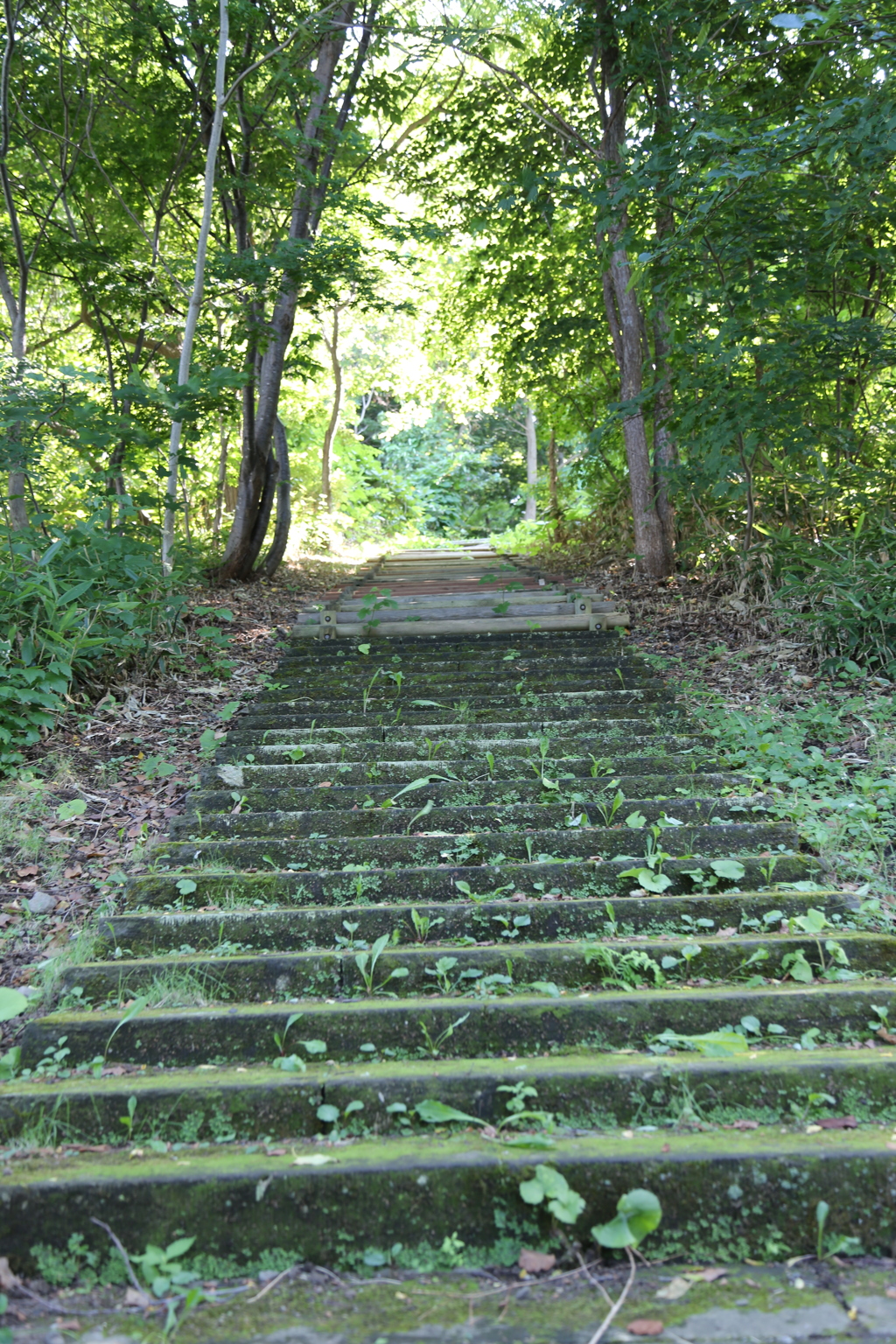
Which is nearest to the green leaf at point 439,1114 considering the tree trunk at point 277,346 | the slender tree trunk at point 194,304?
the slender tree trunk at point 194,304

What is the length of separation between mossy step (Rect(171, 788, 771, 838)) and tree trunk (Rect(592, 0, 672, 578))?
4.90 meters

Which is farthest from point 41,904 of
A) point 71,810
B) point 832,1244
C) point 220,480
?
point 220,480

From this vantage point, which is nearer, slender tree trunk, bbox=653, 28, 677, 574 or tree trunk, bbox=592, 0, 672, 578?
slender tree trunk, bbox=653, 28, 677, 574

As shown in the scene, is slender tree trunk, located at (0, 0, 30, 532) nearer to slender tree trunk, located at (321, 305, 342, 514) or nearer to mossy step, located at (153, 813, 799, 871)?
mossy step, located at (153, 813, 799, 871)

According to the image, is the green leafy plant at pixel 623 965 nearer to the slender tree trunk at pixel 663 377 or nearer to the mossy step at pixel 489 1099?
the mossy step at pixel 489 1099

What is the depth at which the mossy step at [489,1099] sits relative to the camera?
2.16 meters

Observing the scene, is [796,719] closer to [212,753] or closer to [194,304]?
[212,753]

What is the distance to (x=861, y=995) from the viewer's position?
253cm

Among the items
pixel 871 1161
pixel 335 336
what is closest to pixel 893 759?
pixel 871 1161

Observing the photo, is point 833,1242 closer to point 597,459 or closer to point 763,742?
point 763,742

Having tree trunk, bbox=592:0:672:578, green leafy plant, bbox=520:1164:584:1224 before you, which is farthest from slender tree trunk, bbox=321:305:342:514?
green leafy plant, bbox=520:1164:584:1224

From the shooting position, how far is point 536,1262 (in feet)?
6.01

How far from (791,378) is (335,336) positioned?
11.5 m

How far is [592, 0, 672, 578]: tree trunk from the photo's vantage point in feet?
26.5
